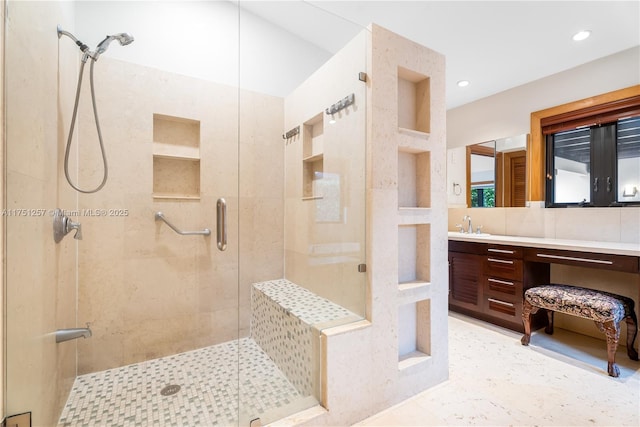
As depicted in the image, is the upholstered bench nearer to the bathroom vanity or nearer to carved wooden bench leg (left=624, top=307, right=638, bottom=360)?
carved wooden bench leg (left=624, top=307, right=638, bottom=360)

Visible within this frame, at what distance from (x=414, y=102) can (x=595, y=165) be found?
2132 millimetres

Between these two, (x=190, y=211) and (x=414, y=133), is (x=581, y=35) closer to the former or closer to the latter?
(x=414, y=133)

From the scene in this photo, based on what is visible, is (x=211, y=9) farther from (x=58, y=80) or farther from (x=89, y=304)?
(x=89, y=304)

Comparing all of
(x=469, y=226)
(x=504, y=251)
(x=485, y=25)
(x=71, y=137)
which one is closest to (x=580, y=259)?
(x=504, y=251)

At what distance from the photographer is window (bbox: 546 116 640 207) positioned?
2.45 metres

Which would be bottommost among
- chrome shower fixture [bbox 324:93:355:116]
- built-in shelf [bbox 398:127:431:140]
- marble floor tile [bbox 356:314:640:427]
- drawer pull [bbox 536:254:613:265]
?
marble floor tile [bbox 356:314:640:427]

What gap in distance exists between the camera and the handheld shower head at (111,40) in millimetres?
1721

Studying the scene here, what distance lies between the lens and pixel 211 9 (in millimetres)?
2072

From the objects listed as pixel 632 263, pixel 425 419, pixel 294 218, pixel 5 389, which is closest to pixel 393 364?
pixel 425 419

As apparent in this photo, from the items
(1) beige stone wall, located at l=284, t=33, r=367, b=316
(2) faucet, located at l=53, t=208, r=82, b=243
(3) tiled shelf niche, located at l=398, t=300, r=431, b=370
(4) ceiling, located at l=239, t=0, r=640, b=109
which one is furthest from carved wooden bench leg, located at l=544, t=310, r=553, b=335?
(2) faucet, located at l=53, t=208, r=82, b=243

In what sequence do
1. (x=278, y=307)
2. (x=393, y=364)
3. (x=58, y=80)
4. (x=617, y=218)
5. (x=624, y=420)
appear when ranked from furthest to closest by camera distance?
1. (x=617, y=218)
2. (x=278, y=307)
3. (x=393, y=364)
4. (x=624, y=420)
5. (x=58, y=80)

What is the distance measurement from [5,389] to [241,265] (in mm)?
1373

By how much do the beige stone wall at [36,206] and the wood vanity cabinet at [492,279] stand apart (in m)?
3.25

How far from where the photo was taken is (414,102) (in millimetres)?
1913
